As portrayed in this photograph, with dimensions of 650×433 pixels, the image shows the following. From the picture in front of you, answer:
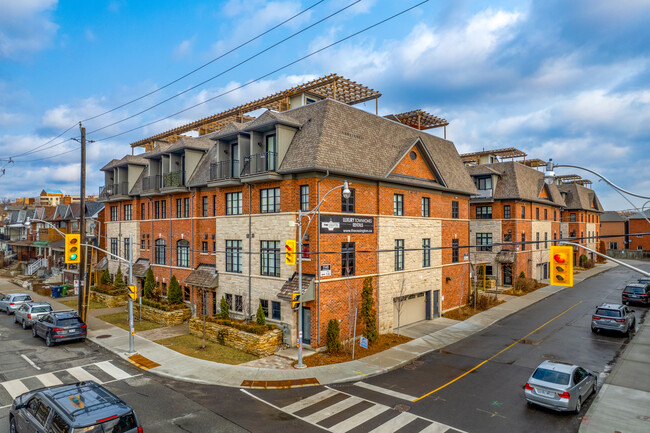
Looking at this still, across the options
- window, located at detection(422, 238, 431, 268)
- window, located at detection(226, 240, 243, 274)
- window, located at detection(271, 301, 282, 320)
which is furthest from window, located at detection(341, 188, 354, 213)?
window, located at detection(422, 238, 431, 268)

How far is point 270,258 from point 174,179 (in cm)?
1292

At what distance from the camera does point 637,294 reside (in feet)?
107

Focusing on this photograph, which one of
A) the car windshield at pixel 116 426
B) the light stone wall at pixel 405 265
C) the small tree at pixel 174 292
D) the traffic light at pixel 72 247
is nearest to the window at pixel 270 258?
the light stone wall at pixel 405 265

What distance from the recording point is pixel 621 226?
8931 centimetres

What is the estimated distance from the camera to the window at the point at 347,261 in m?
22.1

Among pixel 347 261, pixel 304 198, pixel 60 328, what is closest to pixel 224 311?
pixel 347 261

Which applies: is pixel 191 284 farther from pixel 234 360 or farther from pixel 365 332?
pixel 365 332

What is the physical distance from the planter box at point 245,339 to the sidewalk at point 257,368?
135cm

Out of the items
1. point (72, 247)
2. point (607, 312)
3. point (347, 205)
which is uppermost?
point (347, 205)

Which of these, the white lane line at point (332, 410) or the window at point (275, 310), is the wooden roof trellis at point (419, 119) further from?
the white lane line at point (332, 410)

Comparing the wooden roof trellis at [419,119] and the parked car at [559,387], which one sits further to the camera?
the wooden roof trellis at [419,119]

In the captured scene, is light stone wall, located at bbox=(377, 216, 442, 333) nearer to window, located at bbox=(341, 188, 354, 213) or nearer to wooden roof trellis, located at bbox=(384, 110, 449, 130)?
window, located at bbox=(341, 188, 354, 213)

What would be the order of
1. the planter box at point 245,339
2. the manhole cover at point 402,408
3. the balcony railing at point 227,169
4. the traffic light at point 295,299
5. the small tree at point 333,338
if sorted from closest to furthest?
the manhole cover at point 402,408, the traffic light at point 295,299, the planter box at point 245,339, the small tree at point 333,338, the balcony railing at point 227,169

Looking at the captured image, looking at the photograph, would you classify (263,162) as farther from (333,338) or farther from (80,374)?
(80,374)
